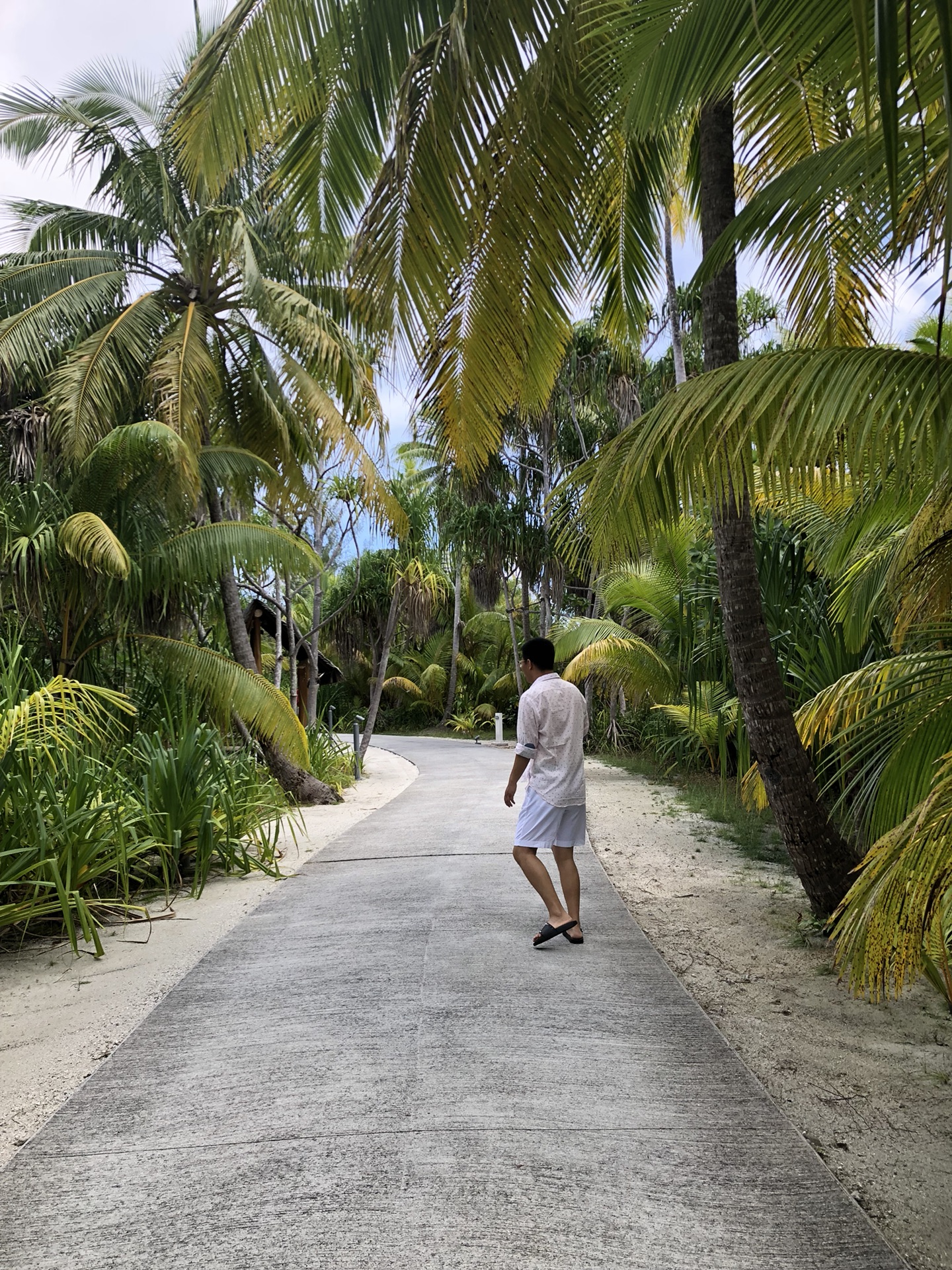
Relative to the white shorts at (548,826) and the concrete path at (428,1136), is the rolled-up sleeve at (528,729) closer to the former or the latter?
the white shorts at (548,826)

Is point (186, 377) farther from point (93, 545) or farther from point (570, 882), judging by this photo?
point (570, 882)

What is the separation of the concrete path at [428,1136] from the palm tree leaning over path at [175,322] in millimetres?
7935

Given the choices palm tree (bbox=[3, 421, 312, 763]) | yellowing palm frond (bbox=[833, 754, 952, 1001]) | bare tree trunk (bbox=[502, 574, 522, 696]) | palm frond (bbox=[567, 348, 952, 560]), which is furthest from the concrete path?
bare tree trunk (bbox=[502, 574, 522, 696])

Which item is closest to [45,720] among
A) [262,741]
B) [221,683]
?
[221,683]

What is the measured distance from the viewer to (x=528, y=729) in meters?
5.38

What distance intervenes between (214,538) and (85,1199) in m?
8.41

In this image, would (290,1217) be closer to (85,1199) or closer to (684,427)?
(85,1199)

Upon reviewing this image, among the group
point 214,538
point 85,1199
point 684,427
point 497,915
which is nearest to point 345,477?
point 214,538

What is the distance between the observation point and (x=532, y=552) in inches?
968

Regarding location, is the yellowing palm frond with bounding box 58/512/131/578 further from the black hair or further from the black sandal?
the black sandal

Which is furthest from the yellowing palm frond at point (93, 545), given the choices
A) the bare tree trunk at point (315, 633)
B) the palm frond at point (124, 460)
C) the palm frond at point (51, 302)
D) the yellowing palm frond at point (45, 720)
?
the bare tree trunk at point (315, 633)

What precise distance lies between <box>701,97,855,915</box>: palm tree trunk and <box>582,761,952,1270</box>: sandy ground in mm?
496

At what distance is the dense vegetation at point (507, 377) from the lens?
3488mm

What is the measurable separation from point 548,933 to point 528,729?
1.15m
